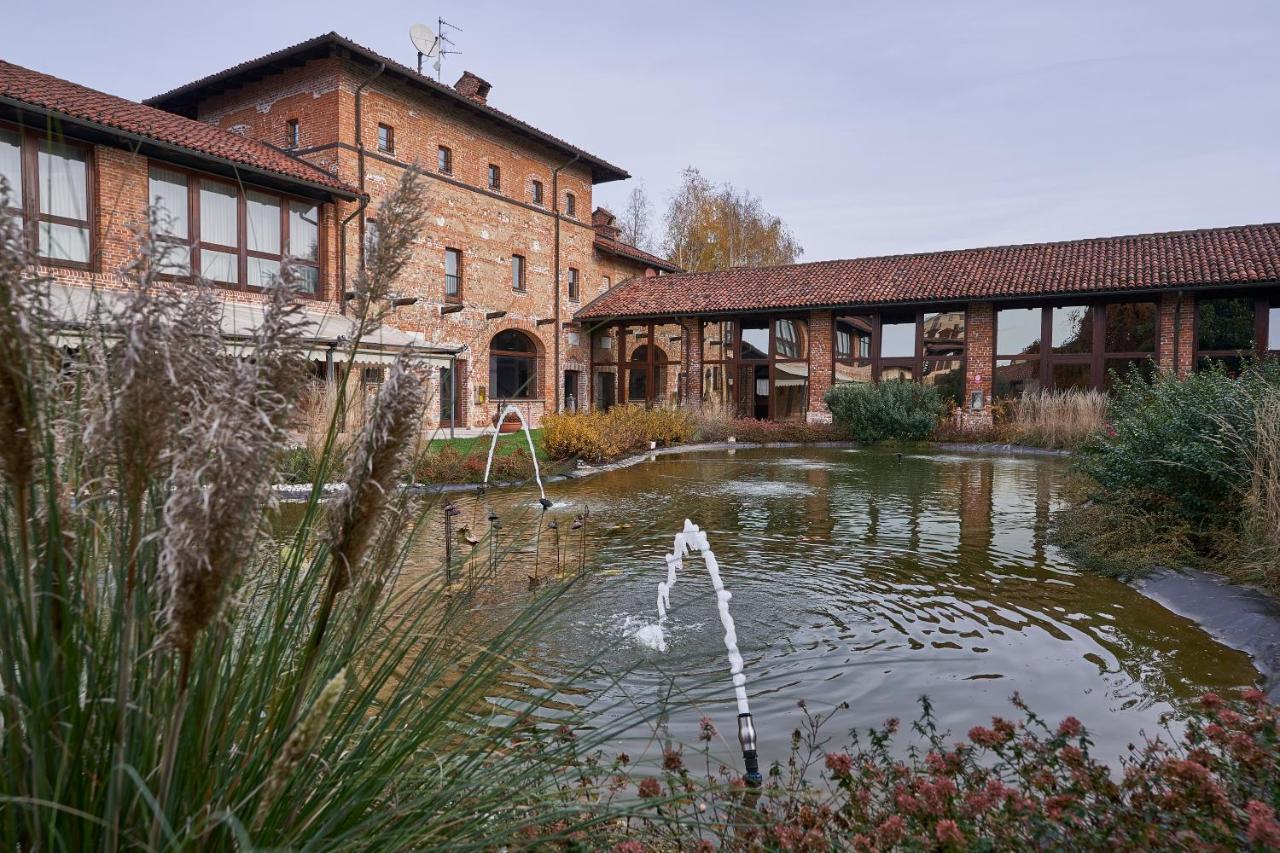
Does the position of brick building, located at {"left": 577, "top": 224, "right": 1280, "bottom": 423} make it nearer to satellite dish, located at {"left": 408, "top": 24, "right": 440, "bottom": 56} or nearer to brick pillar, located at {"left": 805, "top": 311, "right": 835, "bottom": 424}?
brick pillar, located at {"left": 805, "top": 311, "right": 835, "bottom": 424}

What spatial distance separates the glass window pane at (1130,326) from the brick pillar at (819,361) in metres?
7.67

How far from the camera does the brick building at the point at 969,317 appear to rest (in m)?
21.0

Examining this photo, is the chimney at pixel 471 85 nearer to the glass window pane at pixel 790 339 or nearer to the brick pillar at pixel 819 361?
the glass window pane at pixel 790 339

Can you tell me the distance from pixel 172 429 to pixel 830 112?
66.2 feet

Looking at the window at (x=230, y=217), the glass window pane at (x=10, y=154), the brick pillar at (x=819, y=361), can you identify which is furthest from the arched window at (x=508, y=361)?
the glass window pane at (x=10, y=154)

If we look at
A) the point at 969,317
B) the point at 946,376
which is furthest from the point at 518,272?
the point at 969,317

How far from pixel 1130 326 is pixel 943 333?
16.2ft

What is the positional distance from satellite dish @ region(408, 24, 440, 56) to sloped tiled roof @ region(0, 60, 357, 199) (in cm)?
610

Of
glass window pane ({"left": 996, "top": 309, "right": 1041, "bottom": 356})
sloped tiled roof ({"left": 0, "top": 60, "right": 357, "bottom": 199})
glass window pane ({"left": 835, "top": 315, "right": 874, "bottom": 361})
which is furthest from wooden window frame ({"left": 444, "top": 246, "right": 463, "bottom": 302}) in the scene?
glass window pane ({"left": 996, "top": 309, "right": 1041, "bottom": 356})

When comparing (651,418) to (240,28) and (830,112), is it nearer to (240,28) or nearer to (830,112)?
(830,112)

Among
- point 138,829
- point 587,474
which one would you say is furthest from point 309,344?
point 587,474

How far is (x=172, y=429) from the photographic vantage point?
0.81 meters

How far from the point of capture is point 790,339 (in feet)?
86.8

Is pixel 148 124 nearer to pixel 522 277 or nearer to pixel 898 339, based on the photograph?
pixel 522 277
